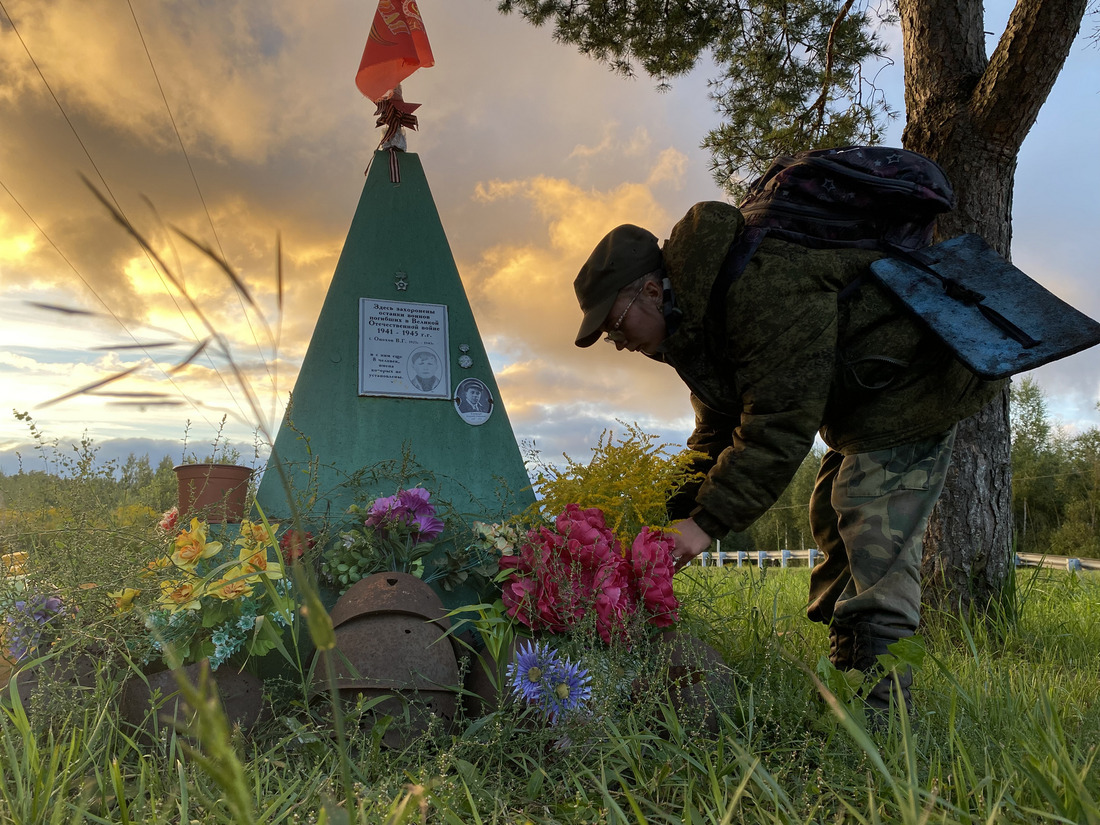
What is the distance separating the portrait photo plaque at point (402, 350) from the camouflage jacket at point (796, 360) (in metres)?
1.41

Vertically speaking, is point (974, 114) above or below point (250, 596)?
above

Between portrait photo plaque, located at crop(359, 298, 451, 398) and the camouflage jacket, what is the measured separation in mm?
1413

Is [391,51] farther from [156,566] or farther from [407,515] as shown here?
[156,566]

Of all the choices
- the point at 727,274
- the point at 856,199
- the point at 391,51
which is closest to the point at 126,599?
the point at 727,274

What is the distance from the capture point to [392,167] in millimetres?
3689

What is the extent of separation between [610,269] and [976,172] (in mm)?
2520

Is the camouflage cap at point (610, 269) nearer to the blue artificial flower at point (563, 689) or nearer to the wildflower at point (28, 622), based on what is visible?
the blue artificial flower at point (563, 689)

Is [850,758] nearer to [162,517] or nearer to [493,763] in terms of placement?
[493,763]

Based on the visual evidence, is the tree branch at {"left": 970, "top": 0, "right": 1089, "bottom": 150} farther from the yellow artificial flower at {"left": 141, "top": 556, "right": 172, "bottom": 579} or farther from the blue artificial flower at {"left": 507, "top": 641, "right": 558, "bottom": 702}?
the yellow artificial flower at {"left": 141, "top": 556, "right": 172, "bottom": 579}

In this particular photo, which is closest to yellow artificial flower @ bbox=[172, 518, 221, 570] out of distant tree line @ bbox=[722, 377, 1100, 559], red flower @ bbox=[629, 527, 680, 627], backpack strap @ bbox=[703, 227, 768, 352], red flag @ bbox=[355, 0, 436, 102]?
red flower @ bbox=[629, 527, 680, 627]

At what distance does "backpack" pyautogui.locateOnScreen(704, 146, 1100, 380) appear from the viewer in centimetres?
207

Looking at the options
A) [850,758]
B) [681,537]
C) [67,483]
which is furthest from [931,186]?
[67,483]

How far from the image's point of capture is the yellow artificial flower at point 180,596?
2.07 m

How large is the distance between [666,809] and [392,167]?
10.5 feet
